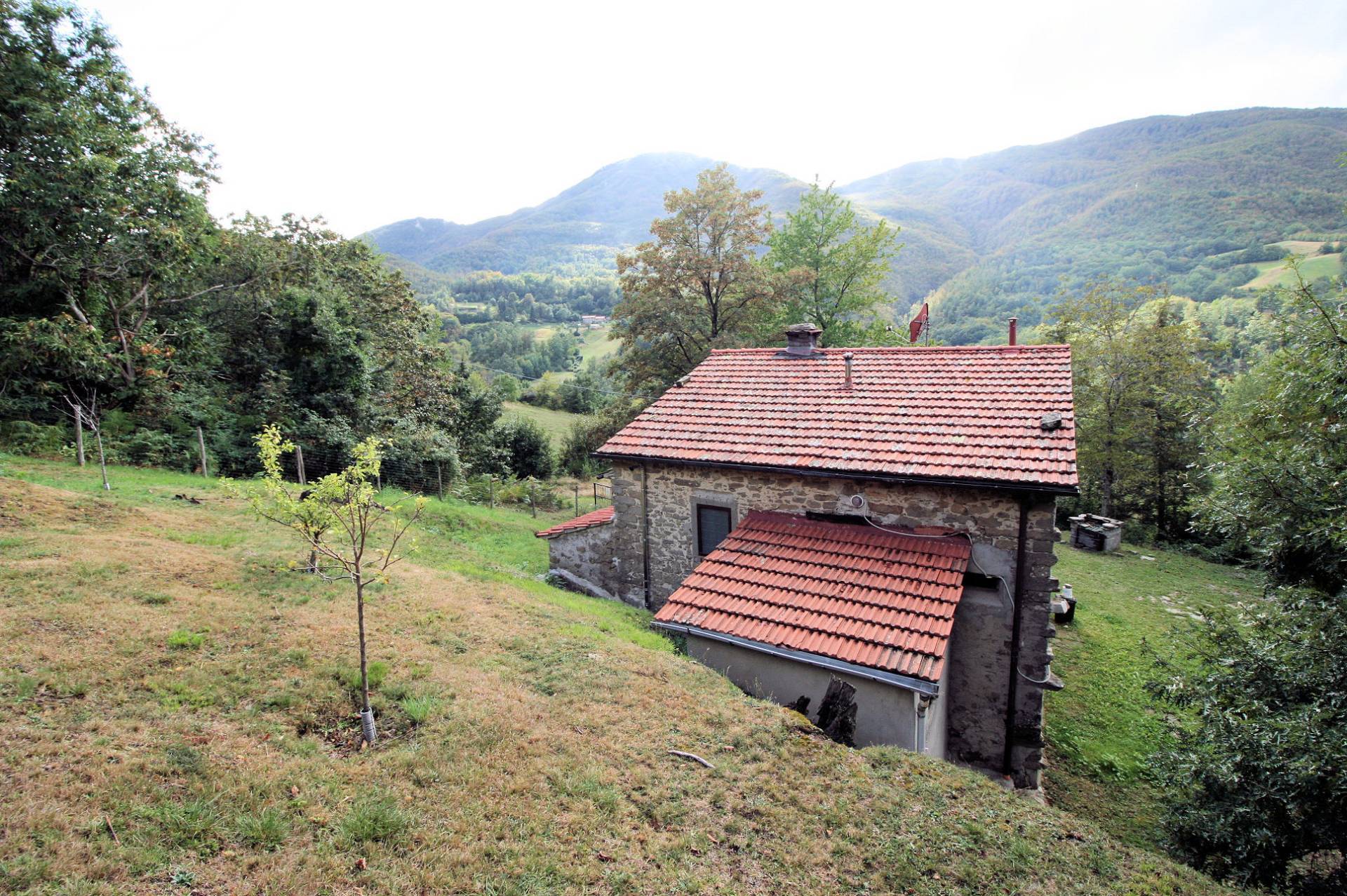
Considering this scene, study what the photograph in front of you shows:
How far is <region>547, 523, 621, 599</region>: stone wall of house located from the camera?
487 inches

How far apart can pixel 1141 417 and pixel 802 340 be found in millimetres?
18479

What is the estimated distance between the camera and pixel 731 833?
462 centimetres

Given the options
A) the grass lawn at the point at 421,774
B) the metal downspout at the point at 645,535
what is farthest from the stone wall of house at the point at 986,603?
the metal downspout at the point at 645,535

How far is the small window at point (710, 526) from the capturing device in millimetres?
10719

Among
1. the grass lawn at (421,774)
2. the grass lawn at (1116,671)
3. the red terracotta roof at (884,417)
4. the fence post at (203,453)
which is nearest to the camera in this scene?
the grass lawn at (421,774)

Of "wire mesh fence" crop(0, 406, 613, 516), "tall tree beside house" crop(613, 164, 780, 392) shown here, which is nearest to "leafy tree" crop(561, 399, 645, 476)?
"tall tree beside house" crop(613, 164, 780, 392)

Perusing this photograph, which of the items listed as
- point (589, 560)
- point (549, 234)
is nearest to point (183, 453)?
point (589, 560)

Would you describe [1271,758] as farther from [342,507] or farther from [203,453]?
[203,453]

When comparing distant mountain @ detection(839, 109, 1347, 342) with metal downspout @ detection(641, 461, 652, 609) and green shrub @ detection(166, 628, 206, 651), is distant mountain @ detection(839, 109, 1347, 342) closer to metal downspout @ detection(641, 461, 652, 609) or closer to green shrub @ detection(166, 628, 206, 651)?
metal downspout @ detection(641, 461, 652, 609)

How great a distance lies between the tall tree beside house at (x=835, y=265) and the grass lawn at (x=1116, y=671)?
11989 mm

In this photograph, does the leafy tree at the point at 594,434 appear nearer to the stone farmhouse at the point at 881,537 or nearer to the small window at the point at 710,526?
the stone farmhouse at the point at 881,537

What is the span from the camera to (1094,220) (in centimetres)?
8156

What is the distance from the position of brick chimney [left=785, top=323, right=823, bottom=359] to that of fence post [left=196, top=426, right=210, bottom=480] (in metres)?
15.3

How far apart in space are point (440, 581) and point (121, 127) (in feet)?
56.6
